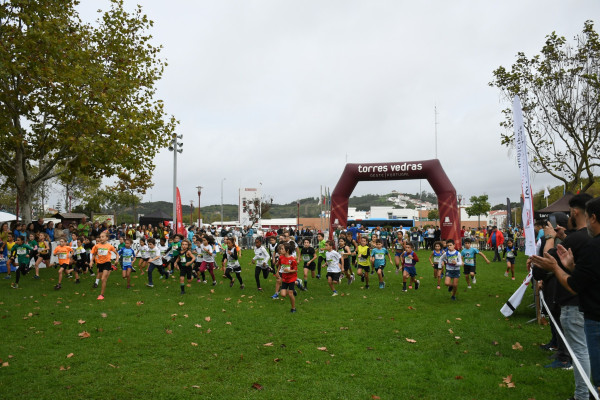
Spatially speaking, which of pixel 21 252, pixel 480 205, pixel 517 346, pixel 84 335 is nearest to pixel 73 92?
pixel 21 252

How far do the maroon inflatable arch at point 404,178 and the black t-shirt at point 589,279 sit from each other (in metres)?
22.1

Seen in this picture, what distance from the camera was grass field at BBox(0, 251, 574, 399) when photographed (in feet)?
17.9

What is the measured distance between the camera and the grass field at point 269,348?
5.46 m

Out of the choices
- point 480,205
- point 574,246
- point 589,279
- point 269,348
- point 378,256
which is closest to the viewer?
point 589,279

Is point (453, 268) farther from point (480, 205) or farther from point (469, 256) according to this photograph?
point (480, 205)

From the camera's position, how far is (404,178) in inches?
1077

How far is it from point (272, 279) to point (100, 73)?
37.1 feet

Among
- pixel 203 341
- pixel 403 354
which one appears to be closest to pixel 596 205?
pixel 403 354

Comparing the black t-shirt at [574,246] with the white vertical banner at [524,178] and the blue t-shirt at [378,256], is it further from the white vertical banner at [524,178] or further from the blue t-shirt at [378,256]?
the blue t-shirt at [378,256]

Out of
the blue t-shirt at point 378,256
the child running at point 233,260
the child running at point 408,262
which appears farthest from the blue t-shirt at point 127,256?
the child running at point 408,262

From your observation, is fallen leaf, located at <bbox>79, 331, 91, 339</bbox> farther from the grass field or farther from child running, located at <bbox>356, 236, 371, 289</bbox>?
child running, located at <bbox>356, 236, 371, 289</bbox>

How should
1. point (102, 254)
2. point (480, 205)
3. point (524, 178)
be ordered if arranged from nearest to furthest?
point (524, 178), point (102, 254), point (480, 205)

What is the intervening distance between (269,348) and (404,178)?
2185cm

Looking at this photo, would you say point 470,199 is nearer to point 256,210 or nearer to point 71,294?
point 256,210
